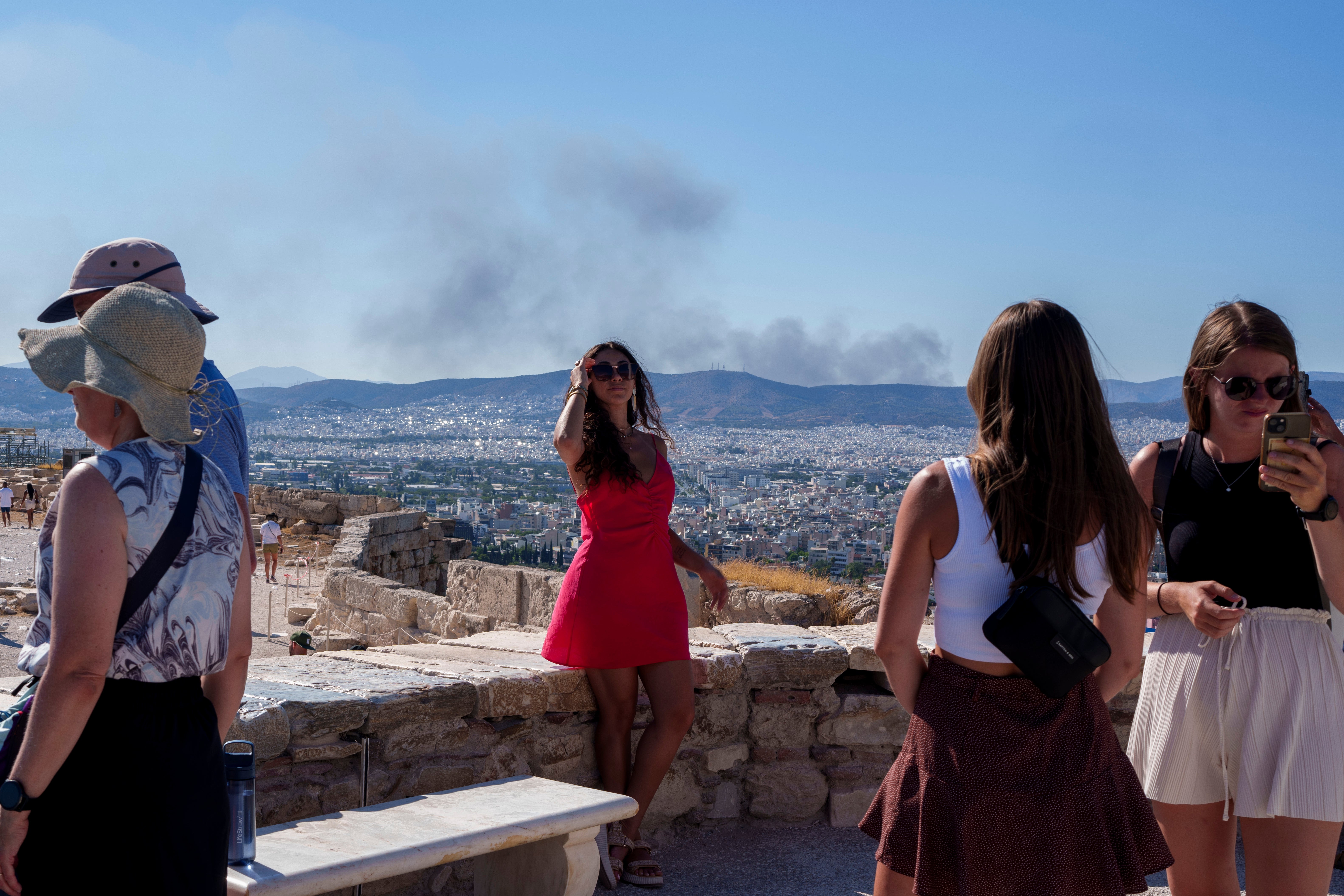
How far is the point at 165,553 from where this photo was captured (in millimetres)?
1684

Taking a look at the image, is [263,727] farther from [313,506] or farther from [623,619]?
[313,506]

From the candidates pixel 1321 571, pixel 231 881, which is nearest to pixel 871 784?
pixel 1321 571

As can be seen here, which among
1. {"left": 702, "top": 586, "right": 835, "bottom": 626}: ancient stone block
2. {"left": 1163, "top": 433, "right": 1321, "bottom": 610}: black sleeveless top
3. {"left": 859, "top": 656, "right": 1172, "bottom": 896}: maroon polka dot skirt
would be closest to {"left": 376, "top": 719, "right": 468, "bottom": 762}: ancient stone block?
{"left": 859, "top": 656, "right": 1172, "bottom": 896}: maroon polka dot skirt

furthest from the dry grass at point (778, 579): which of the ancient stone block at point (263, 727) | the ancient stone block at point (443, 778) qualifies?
the ancient stone block at point (263, 727)

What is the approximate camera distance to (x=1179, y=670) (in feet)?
8.63

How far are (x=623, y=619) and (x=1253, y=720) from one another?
183 cm

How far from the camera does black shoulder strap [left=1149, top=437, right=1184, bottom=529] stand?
9.06ft

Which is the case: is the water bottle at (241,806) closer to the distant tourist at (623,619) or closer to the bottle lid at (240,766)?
the bottle lid at (240,766)

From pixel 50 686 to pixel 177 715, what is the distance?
0.72ft

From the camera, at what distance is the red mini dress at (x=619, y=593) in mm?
3447

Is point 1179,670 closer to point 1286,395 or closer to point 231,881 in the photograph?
point 1286,395

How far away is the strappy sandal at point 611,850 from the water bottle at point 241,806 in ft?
4.21

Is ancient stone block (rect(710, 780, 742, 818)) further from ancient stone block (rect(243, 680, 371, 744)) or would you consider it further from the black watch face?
the black watch face

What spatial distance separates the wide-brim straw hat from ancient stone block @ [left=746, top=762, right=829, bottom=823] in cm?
286
